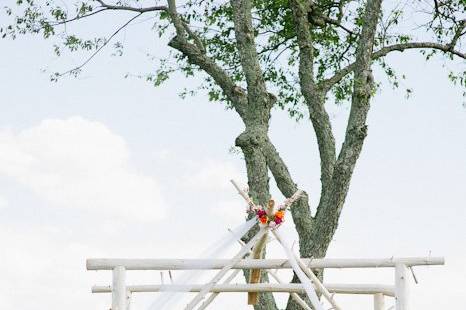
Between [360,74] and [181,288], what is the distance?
3211 millimetres

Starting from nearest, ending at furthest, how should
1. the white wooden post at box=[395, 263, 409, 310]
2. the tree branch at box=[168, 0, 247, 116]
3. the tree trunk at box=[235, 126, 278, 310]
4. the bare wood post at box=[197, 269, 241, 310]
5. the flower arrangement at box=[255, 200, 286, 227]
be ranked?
1. the white wooden post at box=[395, 263, 409, 310]
2. the flower arrangement at box=[255, 200, 286, 227]
3. the bare wood post at box=[197, 269, 241, 310]
4. the tree trunk at box=[235, 126, 278, 310]
5. the tree branch at box=[168, 0, 247, 116]

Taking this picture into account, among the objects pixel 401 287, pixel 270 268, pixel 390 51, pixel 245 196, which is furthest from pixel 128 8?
pixel 401 287

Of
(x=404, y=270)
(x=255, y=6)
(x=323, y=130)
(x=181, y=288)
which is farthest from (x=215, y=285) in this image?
(x=255, y=6)

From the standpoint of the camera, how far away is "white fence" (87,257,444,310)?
5.80 meters

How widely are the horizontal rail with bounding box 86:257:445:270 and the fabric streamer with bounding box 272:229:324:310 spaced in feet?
0.22

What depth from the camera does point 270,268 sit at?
20.2 feet

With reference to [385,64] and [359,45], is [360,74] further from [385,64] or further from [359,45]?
[385,64]

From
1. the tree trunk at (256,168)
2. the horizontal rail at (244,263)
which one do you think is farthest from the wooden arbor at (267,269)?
the tree trunk at (256,168)

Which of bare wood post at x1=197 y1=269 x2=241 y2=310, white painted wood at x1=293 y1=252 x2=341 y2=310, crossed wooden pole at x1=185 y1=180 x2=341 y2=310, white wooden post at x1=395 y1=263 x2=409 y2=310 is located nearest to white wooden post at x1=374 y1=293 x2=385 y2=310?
crossed wooden pole at x1=185 y1=180 x2=341 y2=310

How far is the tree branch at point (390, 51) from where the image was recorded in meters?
9.28

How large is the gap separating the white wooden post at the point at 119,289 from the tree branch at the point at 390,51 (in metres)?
3.78

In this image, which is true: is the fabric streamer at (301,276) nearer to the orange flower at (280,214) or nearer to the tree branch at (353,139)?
the orange flower at (280,214)

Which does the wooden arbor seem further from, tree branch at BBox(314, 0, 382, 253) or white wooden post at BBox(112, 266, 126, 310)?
tree branch at BBox(314, 0, 382, 253)

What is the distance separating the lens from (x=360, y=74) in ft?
28.3
